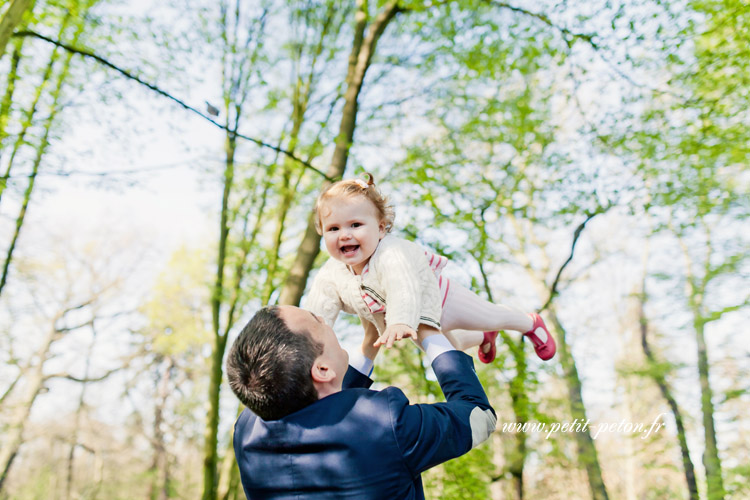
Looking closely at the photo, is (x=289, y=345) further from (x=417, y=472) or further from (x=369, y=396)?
(x=417, y=472)

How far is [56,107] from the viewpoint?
587 centimetres

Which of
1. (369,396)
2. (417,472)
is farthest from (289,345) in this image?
(417,472)

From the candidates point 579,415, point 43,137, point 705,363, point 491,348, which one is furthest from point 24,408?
point 705,363

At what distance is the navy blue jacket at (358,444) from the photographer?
1.30 meters

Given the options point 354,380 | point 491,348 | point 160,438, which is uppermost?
point 491,348

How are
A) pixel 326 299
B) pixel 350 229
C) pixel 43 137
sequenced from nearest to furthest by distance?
pixel 350 229 → pixel 326 299 → pixel 43 137

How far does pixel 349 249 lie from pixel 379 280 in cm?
15

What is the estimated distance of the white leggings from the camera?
2.00 metres

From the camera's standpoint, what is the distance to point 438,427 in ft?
4.26

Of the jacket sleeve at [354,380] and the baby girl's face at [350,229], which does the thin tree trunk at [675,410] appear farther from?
the baby girl's face at [350,229]

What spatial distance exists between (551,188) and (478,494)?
4.01 meters

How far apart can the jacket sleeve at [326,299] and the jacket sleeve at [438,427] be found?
0.68m

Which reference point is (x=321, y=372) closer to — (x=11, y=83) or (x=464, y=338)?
(x=464, y=338)

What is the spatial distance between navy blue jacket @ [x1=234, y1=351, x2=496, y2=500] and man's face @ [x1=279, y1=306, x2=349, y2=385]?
0.31 ft
